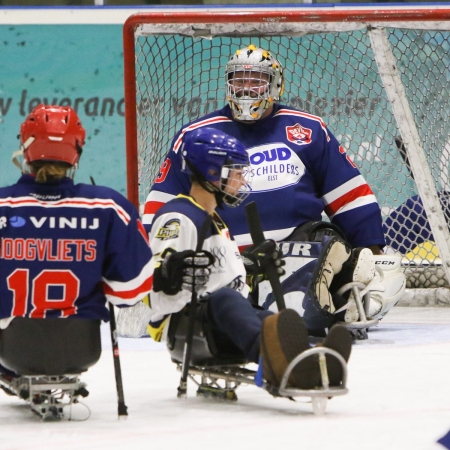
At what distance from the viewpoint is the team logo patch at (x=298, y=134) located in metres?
4.28

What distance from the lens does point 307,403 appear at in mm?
2887

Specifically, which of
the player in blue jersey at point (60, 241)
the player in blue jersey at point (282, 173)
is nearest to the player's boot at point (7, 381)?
the player in blue jersey at point (60, 241)

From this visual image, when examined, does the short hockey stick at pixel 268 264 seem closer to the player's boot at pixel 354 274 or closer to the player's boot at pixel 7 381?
the player's boot at pixel 7 381

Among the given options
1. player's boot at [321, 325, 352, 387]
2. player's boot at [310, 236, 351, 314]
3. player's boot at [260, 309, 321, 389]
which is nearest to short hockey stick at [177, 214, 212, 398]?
player's boot at [260, 309, 321, 389]

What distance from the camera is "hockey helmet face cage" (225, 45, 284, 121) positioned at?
4.18 metres

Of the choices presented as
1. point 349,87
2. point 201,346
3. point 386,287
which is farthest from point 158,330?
point 349,87

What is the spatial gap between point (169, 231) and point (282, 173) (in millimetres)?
1395

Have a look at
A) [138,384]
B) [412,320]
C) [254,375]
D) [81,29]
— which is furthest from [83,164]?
[254,375]

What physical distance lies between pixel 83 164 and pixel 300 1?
1553 millimetres

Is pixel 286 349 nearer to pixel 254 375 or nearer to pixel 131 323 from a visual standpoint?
pixel 254 375

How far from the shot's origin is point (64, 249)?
2.62m

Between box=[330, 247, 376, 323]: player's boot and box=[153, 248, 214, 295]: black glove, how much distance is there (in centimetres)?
138

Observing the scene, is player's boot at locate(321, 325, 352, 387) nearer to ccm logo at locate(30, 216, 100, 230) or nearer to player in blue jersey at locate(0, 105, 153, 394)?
player in blue jersey at locate(0, 105, 153, 394)

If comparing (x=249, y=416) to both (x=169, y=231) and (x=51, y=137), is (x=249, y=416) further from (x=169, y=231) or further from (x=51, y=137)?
(x=51, y=137)
